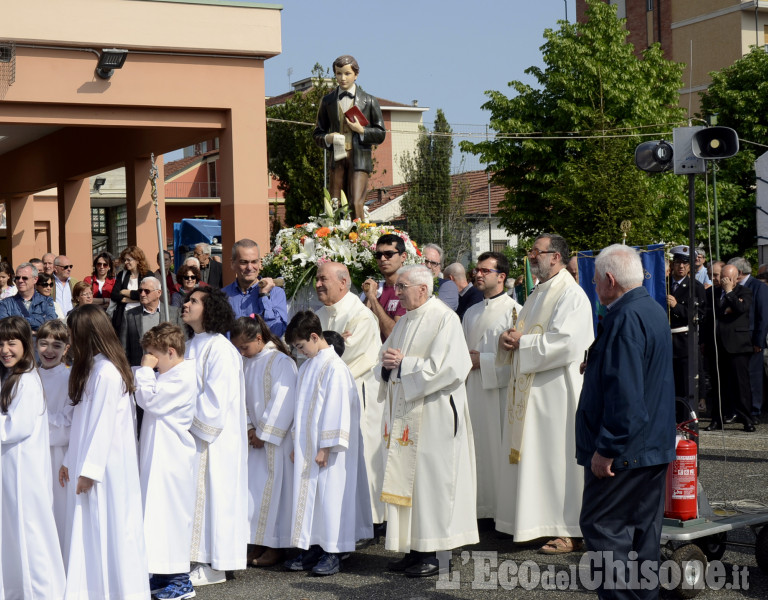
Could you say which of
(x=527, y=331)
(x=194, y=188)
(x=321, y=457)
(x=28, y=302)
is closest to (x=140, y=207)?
(x=28, y=302)

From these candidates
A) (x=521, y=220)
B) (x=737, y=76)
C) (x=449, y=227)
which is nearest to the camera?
(x=521, y=220)

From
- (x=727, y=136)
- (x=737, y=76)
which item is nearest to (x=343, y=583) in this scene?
(x=727, y=136)

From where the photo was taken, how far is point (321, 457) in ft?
22.2

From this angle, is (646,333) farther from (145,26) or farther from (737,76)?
(737,76)

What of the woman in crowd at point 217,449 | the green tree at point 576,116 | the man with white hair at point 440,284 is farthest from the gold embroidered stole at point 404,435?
the green tree at point 576,116

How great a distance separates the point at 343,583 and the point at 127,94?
25.4ft

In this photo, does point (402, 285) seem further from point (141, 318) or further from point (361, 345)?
point (141, 318)

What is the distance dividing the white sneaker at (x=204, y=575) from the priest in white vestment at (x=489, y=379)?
217cm

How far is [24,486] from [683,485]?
3699 mm

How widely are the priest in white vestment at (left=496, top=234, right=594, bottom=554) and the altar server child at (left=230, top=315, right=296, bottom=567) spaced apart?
1529 millimetres

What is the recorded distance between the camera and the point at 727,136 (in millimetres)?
7906

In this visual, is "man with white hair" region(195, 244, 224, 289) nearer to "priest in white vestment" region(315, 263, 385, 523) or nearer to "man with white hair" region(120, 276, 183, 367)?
"man with white hair" region(120, 276, 183, 367)

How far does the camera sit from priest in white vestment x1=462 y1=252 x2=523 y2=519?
782 centimetres

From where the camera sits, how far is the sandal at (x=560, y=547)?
6973mm
